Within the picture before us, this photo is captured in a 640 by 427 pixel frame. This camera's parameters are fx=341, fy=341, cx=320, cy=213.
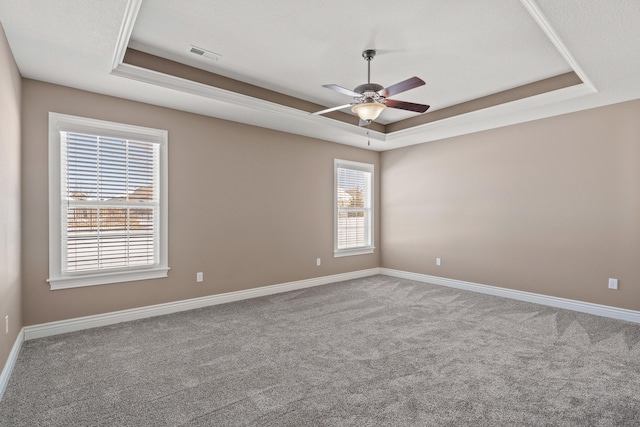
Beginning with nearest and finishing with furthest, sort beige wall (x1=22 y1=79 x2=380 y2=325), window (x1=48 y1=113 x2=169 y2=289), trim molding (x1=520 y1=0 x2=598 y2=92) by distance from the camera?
1. trim molding (x1=520 y1=0 x2=598 y2=92)
2. beige wall (x1=22 y1=79 x2=380 y2=325)
3. window (x1=48 y1=113 x2=169 y2=289)

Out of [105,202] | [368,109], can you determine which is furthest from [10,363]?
[368,109]

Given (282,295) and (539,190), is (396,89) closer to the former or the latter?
(539,190)

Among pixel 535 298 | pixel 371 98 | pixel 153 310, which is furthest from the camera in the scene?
pixel 535 298

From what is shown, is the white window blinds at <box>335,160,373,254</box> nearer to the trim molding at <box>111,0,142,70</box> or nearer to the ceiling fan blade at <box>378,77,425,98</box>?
the ceiling fan blade at <box>378,77,425,98</box>

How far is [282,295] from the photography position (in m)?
5.05

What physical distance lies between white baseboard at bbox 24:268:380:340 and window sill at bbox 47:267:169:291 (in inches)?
13.6

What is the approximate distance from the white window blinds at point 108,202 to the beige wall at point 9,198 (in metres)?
0.47

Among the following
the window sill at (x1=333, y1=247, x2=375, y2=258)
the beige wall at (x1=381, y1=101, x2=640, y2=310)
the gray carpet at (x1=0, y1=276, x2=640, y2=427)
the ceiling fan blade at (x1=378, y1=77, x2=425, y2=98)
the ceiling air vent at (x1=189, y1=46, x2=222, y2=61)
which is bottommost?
the gray carpet at (x1=0, y1=276, x2=640, y2=427)

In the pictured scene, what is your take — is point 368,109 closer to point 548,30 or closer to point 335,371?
point 548,30

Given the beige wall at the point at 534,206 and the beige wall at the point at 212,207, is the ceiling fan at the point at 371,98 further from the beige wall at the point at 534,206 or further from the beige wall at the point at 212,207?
the beige wall at the point at 534,206

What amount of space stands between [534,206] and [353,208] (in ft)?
9.50

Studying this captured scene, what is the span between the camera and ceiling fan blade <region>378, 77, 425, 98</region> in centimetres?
278

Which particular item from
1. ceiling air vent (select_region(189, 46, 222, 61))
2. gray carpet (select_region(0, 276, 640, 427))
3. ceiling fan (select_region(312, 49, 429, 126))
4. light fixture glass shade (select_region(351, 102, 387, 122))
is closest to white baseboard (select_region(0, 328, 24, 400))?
gray carpet (select_region(0, 276, 640, 427))

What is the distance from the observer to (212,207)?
14.9 feet
